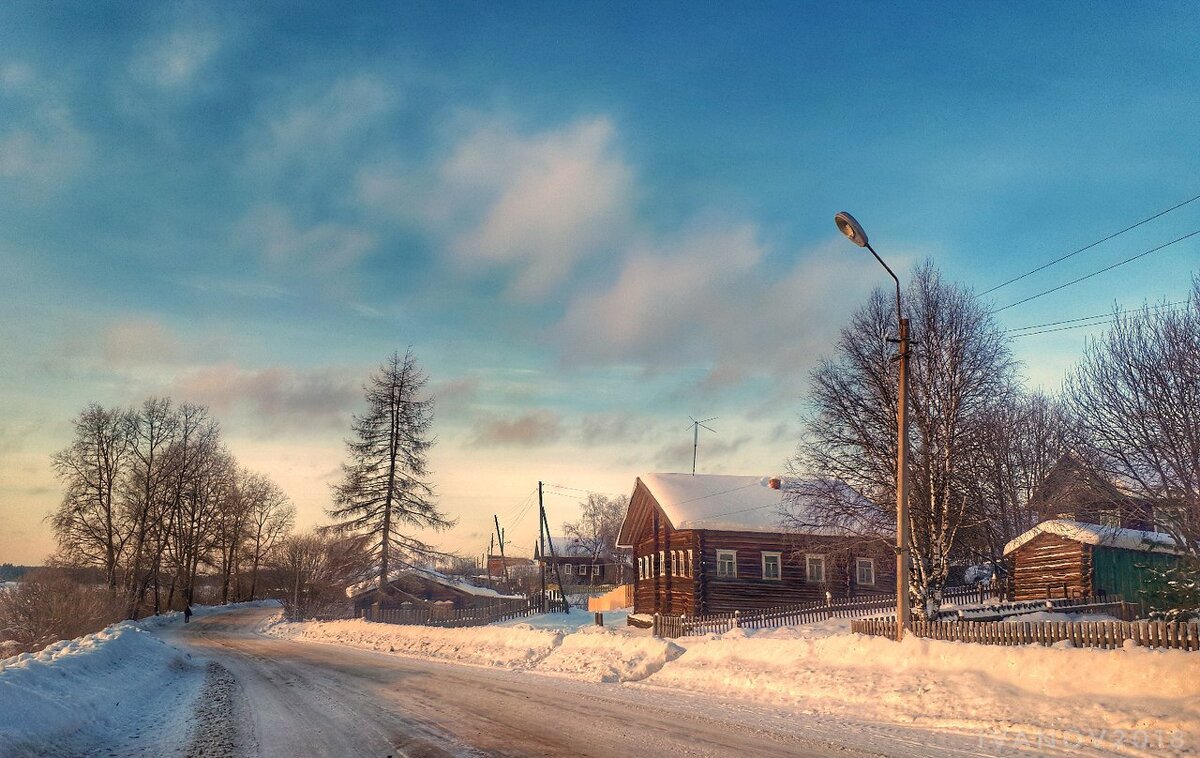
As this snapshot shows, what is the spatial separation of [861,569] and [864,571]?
0.78 ft

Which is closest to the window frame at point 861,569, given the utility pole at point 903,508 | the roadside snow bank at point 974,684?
the roadside snow bank at point 974,684

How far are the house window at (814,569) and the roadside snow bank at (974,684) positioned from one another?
65.0ft

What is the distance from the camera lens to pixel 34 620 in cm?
3072

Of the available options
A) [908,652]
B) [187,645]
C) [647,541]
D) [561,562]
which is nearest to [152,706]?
[908,652]

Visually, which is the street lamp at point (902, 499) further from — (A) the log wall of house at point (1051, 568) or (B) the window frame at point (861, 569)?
(B) the window frame at point (861, 569)

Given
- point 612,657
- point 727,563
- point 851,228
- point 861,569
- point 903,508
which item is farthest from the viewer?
point 861,569

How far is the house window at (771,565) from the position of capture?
3597 centimetres

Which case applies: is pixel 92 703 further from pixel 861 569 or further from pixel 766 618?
pixel 861 569

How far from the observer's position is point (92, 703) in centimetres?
1272

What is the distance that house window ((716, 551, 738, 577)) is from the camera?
3569 centimetres

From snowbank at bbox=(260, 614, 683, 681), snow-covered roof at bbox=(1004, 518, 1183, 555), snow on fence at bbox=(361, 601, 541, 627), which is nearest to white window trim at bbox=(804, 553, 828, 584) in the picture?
snow-covered roof at bbox=(1004, 518, 1183, 555)

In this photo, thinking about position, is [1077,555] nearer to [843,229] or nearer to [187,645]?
[843,229]

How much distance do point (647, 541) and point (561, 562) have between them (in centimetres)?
7002

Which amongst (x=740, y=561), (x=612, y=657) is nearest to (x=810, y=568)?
(x=740, y=561)
